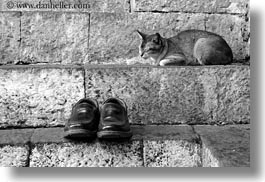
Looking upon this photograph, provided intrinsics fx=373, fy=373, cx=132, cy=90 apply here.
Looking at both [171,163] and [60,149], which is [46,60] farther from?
[171,163]

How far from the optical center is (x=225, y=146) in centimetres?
179

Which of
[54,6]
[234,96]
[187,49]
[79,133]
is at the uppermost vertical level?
[54,6]

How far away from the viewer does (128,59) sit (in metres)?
2.95

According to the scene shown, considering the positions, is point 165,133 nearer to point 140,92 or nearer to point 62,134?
point 140,92

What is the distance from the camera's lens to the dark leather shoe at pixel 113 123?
6.07ft

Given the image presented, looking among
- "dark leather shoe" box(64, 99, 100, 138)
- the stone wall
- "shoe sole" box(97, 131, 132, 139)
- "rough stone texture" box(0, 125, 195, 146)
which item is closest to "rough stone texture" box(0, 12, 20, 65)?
the stone wall

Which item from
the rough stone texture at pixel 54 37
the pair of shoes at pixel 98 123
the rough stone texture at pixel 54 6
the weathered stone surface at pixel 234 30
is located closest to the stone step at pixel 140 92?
the pair of shoes at pixel 98 123

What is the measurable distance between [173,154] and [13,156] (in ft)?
2.71

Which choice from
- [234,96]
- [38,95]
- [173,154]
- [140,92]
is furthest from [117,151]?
[234,96]

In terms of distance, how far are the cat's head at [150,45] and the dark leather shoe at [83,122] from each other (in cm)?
94

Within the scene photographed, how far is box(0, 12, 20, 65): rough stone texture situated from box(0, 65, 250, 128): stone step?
0.51 metres

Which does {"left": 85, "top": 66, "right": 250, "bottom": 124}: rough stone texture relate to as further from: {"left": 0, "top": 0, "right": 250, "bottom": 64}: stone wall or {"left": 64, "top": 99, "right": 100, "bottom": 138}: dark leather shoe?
{"left": 0, "top": 0, "right": 250, "bottom": 64}: stone wall

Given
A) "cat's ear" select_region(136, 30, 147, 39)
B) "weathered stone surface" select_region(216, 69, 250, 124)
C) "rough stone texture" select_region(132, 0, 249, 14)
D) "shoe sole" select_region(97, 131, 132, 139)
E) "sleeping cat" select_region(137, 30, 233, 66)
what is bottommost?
"shoe sole" select_region(97, 131, 132, 139)

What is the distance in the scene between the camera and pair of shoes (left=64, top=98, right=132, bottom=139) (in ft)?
6.10
